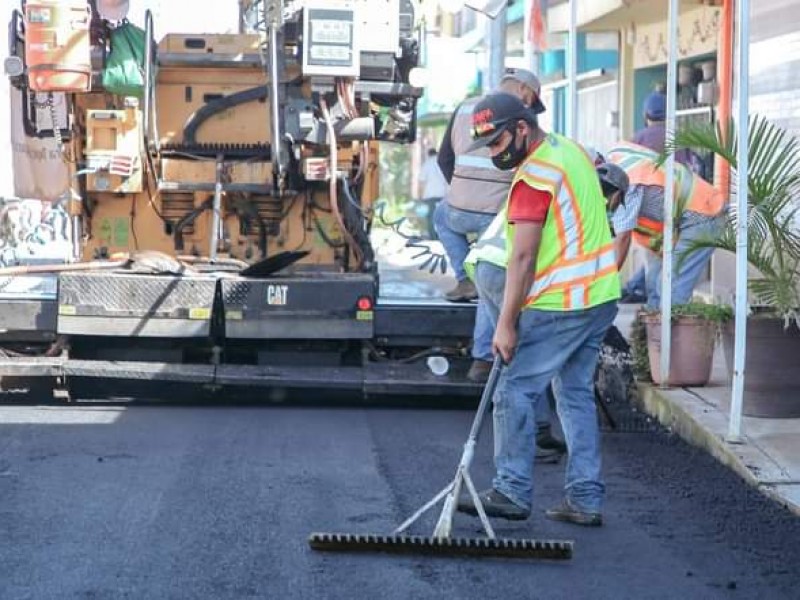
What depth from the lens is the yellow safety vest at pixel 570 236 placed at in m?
6.52

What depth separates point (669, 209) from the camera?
967 centimetres

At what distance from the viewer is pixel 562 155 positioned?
655cm

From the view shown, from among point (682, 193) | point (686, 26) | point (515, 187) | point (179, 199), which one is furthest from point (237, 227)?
point (686, 26)

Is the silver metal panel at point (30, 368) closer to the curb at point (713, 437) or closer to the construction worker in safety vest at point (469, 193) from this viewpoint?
the construction worker in safety vest at point (469, 193)

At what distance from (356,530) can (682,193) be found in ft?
13.7

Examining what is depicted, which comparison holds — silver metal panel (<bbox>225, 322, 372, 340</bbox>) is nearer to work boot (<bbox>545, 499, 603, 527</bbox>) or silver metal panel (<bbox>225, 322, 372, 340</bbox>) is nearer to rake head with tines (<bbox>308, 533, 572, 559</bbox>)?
work boot (<bbox>545, 499, 603, 527</bbox>)

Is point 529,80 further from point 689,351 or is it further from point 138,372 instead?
point 138,372

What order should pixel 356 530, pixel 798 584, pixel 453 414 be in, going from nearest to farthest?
pixel 798 584, pixel 356 530, pixel 453 414

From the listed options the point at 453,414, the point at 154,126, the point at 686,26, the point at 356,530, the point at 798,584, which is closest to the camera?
the point at 798,584

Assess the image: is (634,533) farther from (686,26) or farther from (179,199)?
(686,26)

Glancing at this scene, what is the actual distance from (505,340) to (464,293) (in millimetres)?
3798

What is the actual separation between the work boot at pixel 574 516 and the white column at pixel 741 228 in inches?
62.0

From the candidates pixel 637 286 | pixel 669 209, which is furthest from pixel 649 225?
pixel 637 286

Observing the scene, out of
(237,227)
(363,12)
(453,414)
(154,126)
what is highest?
(363,12)
